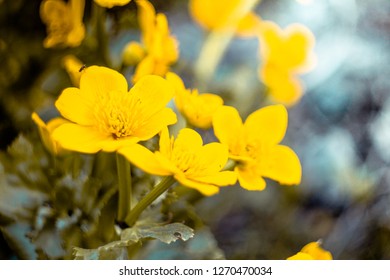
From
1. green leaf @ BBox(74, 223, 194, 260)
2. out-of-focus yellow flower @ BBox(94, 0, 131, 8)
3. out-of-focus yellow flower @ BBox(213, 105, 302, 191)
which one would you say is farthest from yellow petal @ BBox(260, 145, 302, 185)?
out-of-focus yellow flower @ BBox(94, 0, 131, 8)

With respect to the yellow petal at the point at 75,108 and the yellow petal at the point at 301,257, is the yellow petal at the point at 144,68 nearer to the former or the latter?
the yellow petal at the point at 75,108

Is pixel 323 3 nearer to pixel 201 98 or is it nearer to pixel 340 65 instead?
pixel 340 65

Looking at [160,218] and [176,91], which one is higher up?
[176,91]

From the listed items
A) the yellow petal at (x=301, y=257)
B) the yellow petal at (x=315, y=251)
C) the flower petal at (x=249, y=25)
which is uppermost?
the flower petal at (x=249, y=25)

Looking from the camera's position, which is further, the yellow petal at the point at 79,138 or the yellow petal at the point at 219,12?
the yellow petal at the point at 219,12

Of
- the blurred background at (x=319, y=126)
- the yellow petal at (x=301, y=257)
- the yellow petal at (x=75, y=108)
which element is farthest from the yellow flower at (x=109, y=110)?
the yellow petal at (x=301, y=257)

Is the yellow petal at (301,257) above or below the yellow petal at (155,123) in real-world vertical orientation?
below

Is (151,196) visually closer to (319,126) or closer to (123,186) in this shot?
(123,186)
